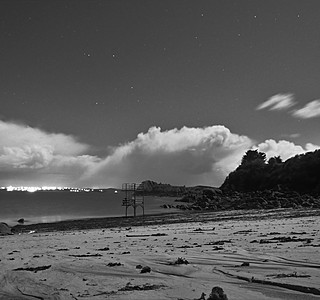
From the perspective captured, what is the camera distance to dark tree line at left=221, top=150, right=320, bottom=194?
81.2 meters

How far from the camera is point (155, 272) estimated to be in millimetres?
7539

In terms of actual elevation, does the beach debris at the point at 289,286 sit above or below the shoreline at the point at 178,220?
above

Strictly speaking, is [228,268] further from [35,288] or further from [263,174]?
[263,174]

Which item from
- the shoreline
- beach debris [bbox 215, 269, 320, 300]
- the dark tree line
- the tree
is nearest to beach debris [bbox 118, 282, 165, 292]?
beach debris [bbox 215, 269, 320, 300]

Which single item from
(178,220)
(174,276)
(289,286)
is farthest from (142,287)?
(178,220)

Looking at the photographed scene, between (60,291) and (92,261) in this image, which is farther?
(92,261)

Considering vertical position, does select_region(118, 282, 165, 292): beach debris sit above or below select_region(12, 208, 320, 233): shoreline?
above

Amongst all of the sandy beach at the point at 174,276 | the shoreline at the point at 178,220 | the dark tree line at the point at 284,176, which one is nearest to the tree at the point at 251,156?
the dark tree line at the point at 284,176

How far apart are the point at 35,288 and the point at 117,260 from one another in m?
3.23

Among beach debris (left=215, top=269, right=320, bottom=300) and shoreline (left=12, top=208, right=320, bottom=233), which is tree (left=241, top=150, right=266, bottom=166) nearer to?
shoreline (left=12, top=208, right=320, bottom=233)

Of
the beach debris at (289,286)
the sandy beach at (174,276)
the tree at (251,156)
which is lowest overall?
the sandy beach at (174,276)

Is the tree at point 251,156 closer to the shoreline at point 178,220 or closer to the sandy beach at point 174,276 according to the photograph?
the shoreline at point 178,220

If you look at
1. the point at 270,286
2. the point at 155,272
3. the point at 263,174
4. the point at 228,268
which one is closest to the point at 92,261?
the point at 155,272

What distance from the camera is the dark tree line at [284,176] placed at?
81.2 meters
